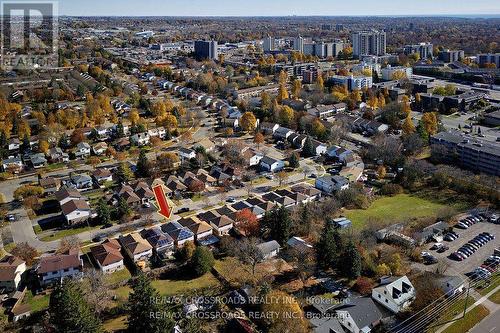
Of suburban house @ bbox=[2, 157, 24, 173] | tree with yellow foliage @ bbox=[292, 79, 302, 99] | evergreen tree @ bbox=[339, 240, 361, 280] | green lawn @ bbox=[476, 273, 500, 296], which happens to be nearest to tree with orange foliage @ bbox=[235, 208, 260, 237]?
evergreen tree @ bbox=[339, 240, 361, 280]

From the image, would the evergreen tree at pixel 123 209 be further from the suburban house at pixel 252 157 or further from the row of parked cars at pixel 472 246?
the row of parked cars at pixel 472 246

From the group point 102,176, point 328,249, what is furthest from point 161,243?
point 102,176

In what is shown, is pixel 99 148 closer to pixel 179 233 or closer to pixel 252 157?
pixel 252 157

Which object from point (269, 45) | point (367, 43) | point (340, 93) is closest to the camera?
point (340, 93)

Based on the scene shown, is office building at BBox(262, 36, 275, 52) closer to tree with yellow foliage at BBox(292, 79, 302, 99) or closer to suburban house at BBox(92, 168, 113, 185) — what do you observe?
tree with yellow foliage at BBox(292, 79, 302, 99)

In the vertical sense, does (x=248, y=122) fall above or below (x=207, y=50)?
below

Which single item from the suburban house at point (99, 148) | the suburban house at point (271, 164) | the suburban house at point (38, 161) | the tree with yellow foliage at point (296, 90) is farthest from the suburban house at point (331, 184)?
the tree with yellow foliage at point (296, 90)

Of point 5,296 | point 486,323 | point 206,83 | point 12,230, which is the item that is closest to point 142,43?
point 206,83

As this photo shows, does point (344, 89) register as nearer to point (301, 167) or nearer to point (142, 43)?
point (301, 167)
